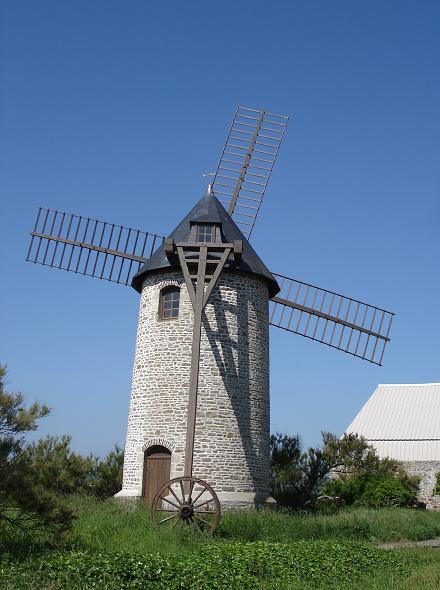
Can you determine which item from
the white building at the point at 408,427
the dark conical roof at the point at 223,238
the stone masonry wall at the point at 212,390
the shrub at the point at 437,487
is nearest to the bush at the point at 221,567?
the stone masonry wall at the point at 212,390

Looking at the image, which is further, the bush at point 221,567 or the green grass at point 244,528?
the green grass at point 244,528

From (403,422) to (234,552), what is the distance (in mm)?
19524

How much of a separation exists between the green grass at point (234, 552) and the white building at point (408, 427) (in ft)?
35.0

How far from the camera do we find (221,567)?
8.21 m

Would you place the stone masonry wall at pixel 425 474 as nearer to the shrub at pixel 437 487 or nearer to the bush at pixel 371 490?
the shrub at pixel 437 487

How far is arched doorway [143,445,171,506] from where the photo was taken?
1509cm

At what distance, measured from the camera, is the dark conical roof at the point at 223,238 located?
16312 mm

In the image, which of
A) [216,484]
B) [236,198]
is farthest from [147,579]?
[236,198]

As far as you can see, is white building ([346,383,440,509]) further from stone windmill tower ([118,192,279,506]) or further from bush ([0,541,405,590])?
bush ([0,541,405,590])

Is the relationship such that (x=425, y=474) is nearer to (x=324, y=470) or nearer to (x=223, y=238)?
(x=324, y=470)

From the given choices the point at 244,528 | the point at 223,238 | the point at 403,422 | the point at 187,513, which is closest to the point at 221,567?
the point at 187,513

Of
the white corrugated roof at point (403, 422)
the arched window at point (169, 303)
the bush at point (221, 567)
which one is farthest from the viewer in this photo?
the white corrugated roof at point (403, 422)

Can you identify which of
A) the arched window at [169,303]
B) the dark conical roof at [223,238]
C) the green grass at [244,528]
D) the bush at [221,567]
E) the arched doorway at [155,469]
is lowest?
the bush at [221,567]

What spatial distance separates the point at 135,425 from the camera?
1578 centimetres
